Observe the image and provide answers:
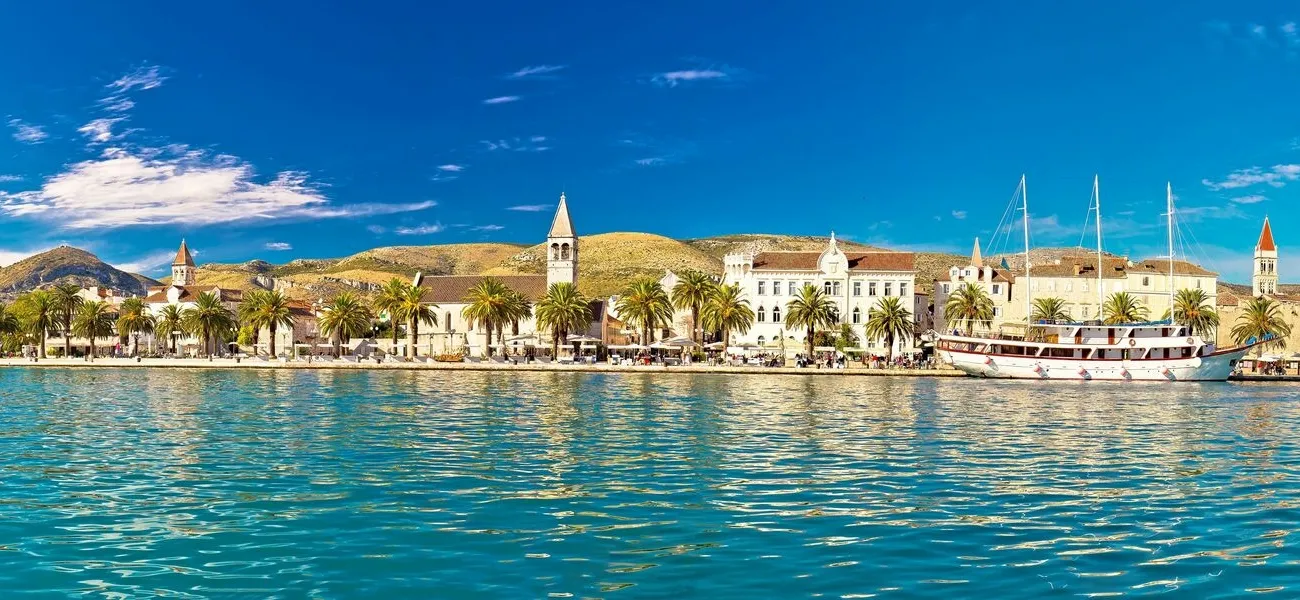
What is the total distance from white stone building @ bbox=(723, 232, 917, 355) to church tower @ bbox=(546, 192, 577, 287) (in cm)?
2142

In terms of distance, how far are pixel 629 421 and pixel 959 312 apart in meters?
67.7

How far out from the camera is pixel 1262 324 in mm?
91938

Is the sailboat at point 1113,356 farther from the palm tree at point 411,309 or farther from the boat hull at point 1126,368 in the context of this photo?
the palm tree at point 411,309

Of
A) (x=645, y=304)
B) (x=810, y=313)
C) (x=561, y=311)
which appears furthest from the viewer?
(x=561, y=311)

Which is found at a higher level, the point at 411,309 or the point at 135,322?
the point at 411,309

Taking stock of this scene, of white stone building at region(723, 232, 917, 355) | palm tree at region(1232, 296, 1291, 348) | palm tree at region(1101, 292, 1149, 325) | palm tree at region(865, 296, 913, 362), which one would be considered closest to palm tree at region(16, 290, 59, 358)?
white stone building at region(723, 232, 917, 355)

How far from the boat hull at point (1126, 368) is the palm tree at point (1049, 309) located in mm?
19551

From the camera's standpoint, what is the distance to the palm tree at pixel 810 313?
89000 mm

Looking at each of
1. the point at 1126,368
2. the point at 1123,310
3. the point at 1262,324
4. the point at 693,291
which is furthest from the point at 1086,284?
the point at 693,291

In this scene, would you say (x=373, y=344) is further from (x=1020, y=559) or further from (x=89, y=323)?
(x=1020, y=559)

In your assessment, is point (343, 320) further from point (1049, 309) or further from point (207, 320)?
point (1049, 309)

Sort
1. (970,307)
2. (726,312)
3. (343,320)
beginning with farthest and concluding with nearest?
(343,320) < (970,307) < (726,312)

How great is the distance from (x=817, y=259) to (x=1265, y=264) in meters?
65.8

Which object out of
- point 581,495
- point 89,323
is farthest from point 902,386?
point 89,323
